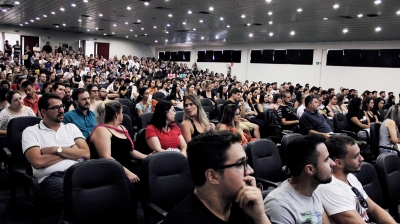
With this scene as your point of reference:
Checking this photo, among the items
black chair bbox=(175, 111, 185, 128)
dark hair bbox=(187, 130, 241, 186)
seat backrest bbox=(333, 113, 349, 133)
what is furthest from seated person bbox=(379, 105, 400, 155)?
dark hair bbox=(187, 130, 241, 186)

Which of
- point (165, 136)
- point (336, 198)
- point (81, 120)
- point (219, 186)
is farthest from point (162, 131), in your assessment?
point (219, 186)

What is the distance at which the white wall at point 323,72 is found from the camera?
16.2m

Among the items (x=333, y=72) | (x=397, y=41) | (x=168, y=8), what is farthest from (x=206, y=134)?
(x=333, y=72)

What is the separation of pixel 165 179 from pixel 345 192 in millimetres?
1300

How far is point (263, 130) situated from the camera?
652cm

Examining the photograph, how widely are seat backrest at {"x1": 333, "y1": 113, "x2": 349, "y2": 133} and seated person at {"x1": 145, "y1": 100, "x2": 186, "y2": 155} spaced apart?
383 centimetres

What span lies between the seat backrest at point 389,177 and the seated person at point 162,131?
193cm

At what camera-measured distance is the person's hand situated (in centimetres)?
135

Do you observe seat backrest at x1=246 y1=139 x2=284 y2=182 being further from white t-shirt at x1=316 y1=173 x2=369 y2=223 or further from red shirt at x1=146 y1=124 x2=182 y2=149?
white t-shirt at x1=316 y1=173 x2=369 y2=223

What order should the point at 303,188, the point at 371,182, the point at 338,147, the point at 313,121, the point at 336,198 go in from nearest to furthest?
the point at 303,188
the point at 336,198
the point at 338,147
the point at 371,182
the point at 313,121

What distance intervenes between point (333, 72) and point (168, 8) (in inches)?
407

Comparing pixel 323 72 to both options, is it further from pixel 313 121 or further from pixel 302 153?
pixel 302 153

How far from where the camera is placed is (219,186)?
1.37m

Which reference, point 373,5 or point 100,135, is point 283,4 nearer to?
point 373,5
